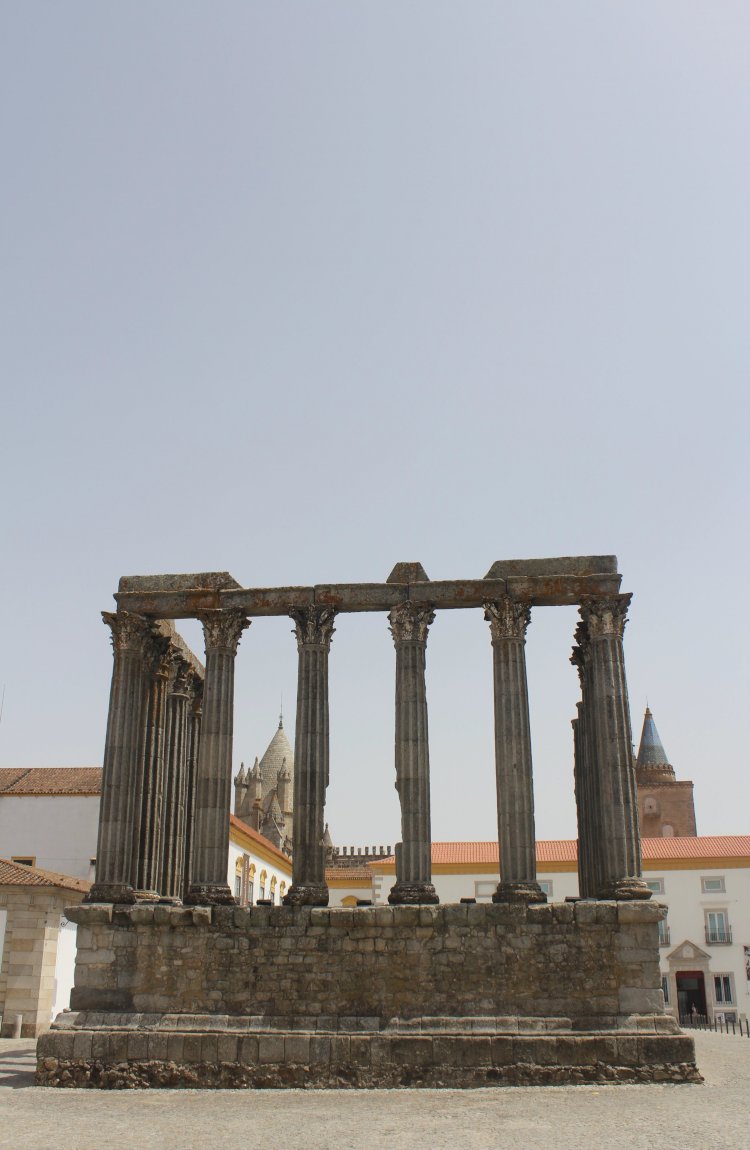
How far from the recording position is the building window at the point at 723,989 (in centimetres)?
4540

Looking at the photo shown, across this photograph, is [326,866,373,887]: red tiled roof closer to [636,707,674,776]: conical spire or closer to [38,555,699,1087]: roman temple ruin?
[636,707,674,776]: conical spire

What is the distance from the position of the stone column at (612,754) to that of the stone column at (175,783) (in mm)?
8695

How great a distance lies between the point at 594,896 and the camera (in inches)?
803

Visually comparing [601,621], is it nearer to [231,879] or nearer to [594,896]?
[594,896]

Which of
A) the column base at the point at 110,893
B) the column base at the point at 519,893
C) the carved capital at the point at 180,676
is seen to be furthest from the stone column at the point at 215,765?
the column base at the point at 519,893

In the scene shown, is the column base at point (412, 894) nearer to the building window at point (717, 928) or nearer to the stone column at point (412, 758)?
the stone column at point (412, 758)

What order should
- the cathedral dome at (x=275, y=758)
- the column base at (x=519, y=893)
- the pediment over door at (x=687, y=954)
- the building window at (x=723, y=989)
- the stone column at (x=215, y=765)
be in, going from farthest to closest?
1. the cathedral dome at (x=275, y=758)
2. the pediment over door at (x=687, y=954)
3. the building window at (x=723, y=989)
4. the stone column at (x=215, y=765)
5. the column base at (x=519, y=893)

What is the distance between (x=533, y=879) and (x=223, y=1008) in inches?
220

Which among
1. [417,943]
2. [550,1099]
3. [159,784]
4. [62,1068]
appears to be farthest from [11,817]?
[550,1099]

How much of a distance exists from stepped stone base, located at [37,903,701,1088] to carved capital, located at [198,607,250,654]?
4786mm

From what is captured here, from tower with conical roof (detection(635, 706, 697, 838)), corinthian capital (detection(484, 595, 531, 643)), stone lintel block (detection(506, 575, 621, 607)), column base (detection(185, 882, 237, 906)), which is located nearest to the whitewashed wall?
column base (detection(185, 882, 237, 906))

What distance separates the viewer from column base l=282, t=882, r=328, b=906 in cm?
1761

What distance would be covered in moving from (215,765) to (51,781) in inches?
895

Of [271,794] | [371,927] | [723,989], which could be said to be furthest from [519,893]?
[271,794]
